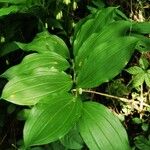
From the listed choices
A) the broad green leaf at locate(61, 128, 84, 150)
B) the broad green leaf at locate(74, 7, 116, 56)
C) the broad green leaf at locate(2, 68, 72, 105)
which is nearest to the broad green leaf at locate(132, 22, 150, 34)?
the broad green leaf at locate(74, 7, 116, 56)

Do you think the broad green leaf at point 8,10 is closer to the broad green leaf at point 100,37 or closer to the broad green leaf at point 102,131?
the broad green leaf at point 100,37

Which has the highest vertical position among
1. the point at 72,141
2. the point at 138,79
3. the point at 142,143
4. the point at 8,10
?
the point at 8,10

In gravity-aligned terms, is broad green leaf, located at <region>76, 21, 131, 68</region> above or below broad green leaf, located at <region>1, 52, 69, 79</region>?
above

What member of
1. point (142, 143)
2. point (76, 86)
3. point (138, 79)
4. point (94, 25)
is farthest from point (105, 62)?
point (138, 79)

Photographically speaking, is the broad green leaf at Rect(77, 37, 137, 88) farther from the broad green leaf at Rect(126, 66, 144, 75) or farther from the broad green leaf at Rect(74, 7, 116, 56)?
the broad green leaf at Rect(126, 66, 144, 75)

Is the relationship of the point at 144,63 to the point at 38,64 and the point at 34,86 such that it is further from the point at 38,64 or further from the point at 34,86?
the point at 34,86

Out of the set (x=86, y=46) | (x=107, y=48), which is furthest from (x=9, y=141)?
(x=107, y=48)
